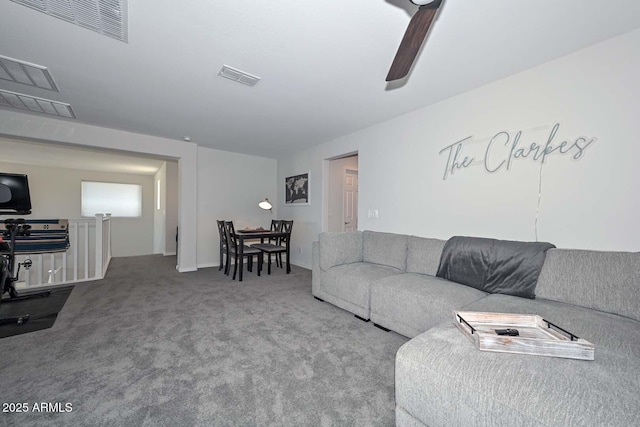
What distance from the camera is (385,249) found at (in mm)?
3062

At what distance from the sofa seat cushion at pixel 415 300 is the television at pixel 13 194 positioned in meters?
4.05

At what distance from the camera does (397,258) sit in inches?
115

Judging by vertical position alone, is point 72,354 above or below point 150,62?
below

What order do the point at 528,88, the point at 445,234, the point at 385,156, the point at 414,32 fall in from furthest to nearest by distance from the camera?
1. the point at 385,156
2. the point at 445,234
3. the point at 528,88
4. the point at 414,32

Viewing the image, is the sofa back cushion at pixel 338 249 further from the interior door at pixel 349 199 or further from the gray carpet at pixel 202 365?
the interior door at pixel 349 199

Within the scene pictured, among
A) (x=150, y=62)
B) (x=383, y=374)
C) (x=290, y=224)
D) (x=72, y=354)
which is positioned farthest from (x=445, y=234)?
(x=72, y=354)

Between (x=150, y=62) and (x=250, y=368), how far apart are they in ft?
8.39

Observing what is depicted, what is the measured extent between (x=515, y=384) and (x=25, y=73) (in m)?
4.13

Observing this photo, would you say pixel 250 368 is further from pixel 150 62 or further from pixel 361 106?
pixel 361 106

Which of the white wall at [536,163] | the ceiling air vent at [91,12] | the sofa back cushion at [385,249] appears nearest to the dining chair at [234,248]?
the sofa back cushion at [385,249]

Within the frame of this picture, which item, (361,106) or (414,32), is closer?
(414,32)

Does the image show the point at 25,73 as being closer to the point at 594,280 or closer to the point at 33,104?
the point at 33,104

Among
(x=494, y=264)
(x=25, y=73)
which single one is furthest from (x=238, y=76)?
(x=494, y=264)

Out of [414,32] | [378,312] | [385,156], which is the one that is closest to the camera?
[414,32]
